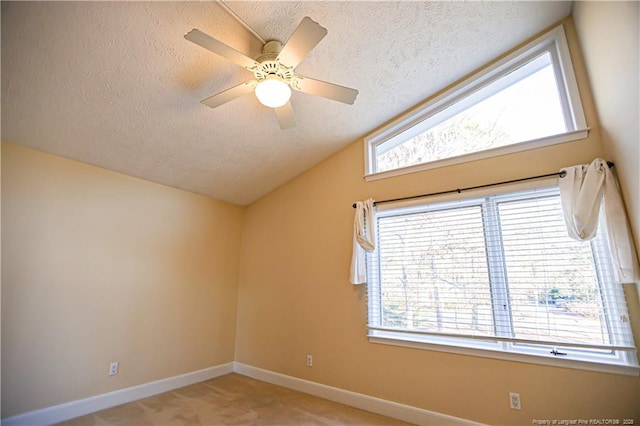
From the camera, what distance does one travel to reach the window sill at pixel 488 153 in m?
2.36

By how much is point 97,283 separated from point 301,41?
294 cm

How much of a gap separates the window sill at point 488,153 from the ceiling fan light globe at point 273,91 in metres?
1.63

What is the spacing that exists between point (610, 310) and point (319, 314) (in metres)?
2.49

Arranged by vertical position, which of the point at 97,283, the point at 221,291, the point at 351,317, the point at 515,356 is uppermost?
the point at 97,283

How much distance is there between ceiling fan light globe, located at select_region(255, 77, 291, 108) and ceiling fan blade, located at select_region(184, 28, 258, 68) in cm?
13

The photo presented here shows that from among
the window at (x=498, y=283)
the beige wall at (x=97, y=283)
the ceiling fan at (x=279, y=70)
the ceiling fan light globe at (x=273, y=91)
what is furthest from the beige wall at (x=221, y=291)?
the ceiling fan light globe at (x=273, y=91)

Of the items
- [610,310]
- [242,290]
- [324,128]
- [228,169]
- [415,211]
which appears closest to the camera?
[610,310]

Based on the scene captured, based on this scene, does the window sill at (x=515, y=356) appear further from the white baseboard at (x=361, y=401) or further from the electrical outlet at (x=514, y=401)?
the white baseboard at (x=361, y=401)

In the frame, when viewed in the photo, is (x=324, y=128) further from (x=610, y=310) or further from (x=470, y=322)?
(x=610, y=310)

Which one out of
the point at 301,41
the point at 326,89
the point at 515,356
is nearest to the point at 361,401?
the point at 515,356

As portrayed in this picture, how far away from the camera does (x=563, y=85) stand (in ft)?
8.27

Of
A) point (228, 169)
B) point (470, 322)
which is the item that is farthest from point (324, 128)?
point (470, 322)

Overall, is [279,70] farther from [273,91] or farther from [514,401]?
[514,401]

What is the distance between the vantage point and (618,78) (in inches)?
74.9
